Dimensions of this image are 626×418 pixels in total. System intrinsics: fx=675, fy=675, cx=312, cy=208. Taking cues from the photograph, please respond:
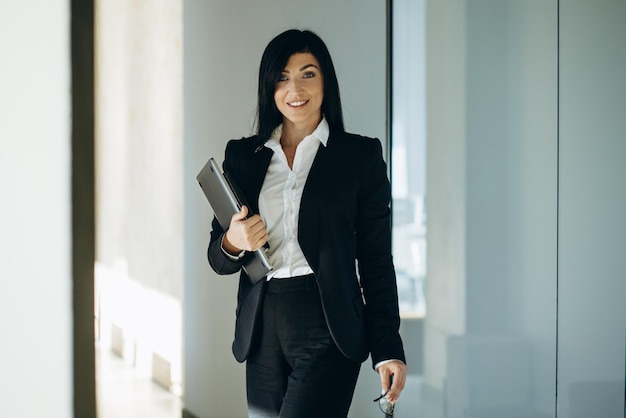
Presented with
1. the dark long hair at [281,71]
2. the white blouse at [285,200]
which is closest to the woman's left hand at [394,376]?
the white blouse at [285,200]

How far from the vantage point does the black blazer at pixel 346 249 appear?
5.51ft

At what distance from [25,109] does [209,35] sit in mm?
1003

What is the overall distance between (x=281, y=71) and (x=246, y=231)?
450mm

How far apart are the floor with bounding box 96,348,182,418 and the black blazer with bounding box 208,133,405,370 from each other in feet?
6.51

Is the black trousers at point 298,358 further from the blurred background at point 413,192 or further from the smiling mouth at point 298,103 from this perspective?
the blurred background at point 413,192

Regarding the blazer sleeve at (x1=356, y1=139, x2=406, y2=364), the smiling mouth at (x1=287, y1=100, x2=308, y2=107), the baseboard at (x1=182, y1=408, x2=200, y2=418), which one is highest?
the smiling mouth at (x1=287, y1=100, x2=308, y2=107)

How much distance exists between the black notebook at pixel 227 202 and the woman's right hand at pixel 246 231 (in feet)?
0.08

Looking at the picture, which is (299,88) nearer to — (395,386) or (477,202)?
(395,386)

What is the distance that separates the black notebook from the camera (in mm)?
1689

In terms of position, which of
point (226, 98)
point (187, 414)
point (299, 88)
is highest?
point (226, 98)

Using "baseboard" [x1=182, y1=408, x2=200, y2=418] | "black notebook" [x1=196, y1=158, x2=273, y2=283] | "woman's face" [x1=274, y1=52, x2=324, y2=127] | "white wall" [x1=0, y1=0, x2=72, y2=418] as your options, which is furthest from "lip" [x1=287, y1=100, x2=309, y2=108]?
"baseboard" [x1=182, y1=408, x2=200, y2=418]

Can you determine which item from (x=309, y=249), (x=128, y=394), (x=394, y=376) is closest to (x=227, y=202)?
(x=309, y=249)

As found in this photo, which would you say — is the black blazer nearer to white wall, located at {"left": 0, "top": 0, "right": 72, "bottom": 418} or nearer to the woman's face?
the woman's face

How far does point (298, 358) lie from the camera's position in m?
1.67
